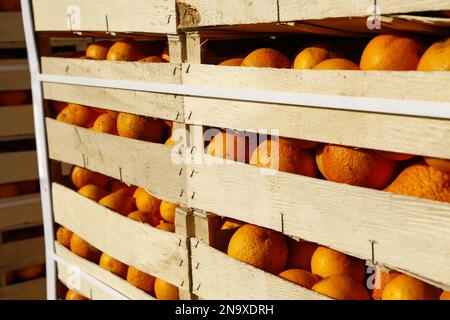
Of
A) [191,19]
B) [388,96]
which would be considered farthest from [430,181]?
[191,19]

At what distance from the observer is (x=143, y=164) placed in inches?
86.7

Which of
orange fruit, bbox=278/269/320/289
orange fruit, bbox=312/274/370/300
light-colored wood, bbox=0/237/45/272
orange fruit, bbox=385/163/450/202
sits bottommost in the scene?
light-colored wood, bbox=0/237/45/272

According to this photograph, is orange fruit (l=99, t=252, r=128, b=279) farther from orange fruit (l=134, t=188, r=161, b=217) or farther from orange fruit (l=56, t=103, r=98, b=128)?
orange fruit (l=56, t=103, r=98, b=128)

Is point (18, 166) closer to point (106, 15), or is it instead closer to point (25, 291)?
point (25, 291)

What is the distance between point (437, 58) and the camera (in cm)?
140

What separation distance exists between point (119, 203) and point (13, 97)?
1375 mm

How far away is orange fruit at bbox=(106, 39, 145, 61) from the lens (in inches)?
94.2

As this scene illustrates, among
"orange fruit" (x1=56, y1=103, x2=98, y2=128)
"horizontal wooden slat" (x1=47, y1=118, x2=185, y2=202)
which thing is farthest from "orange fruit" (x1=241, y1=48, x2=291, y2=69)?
"orange fruit" (x1=56, y1=103, x2=98, y2=128)

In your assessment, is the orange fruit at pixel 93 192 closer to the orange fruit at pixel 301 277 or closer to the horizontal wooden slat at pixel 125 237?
the horizontal wooden slat at pixel 125 237

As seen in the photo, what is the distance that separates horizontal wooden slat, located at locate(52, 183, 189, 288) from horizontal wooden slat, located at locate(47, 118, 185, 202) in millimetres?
145

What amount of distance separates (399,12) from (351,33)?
433 mm

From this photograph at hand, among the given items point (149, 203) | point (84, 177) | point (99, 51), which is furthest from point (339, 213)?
point (84, 177)

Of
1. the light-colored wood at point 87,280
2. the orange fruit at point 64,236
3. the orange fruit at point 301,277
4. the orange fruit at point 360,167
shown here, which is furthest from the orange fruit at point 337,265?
the orange fruit at point 64,236
